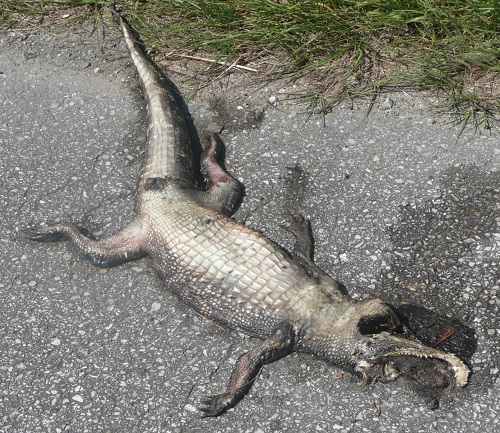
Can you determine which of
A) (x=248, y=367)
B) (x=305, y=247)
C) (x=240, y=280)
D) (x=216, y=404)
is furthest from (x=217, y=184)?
(x=216, y=404)

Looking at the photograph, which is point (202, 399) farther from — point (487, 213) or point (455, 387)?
point (487, 213)

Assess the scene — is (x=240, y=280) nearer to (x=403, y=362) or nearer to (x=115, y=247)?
(x=115, y=247)

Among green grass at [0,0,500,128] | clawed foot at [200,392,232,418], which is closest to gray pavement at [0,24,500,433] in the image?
clawed foot at [200,392,232,418]

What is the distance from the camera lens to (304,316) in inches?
163

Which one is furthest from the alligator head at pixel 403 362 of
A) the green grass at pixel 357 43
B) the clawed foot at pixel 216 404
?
the green grass at pixel 357 43

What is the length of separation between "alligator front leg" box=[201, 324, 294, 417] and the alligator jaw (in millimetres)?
425

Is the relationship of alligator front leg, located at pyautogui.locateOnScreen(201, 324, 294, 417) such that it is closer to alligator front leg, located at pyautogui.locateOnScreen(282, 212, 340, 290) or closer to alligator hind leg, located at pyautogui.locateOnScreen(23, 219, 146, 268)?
alligator front leg, located at pyautogui.locateOnScreen(282, 212, 340, 290)

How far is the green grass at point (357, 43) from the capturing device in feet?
17.8

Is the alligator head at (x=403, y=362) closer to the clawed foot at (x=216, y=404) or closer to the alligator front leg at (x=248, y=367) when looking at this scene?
the alligator front leg at (x=248, y=367)

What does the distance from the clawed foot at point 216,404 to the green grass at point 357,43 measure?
2.50 metres

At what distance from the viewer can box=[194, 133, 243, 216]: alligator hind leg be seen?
4.80m

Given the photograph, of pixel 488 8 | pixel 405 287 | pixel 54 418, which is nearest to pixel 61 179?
pixel 54 418

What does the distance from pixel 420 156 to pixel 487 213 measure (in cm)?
67

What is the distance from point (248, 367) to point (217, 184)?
1.44 m
